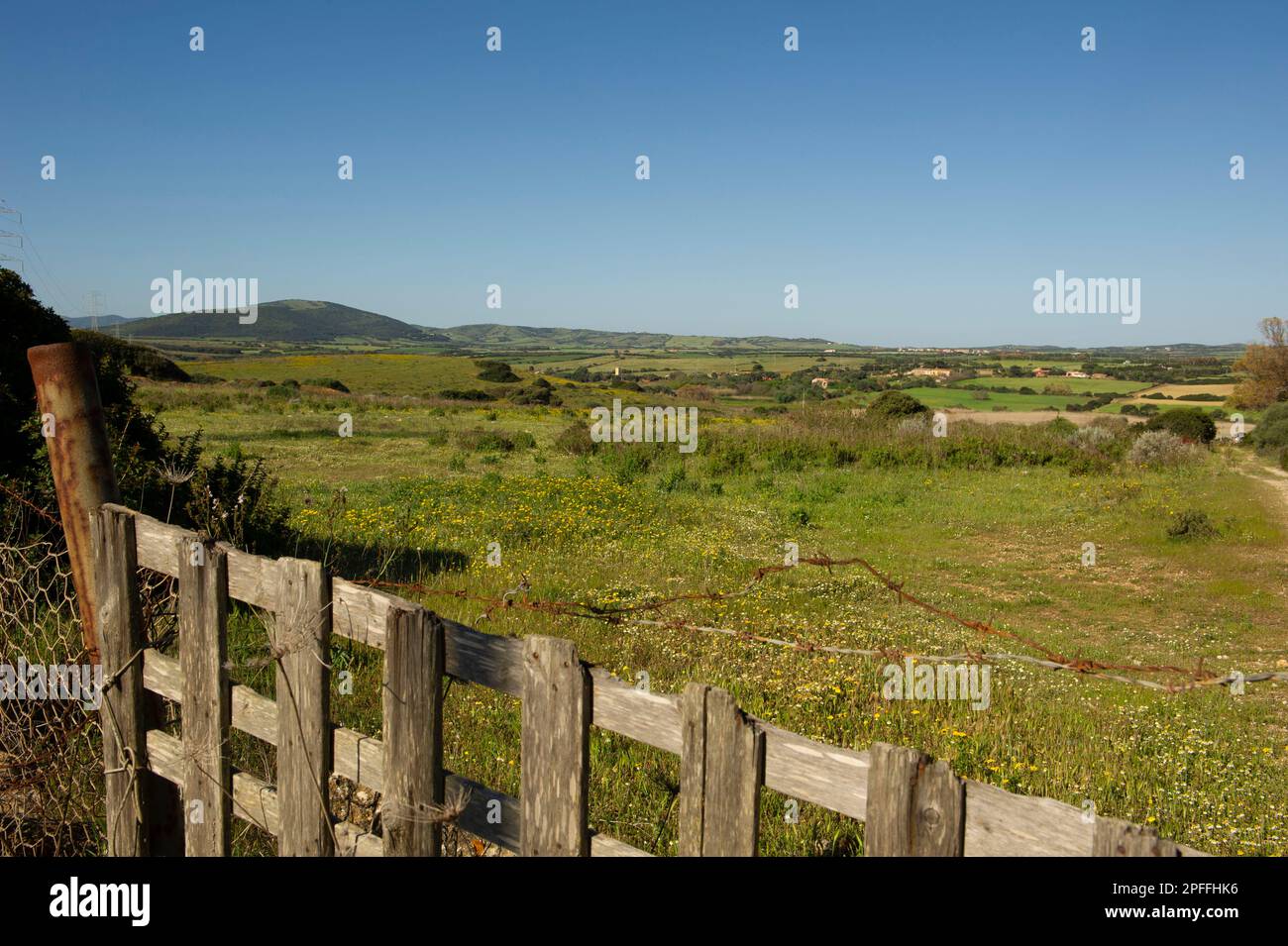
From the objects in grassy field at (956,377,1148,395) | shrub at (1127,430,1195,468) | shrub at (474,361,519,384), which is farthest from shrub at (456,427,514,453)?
grassy field at (956,377,1148,395)

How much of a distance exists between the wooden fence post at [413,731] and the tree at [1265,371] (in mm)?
57543

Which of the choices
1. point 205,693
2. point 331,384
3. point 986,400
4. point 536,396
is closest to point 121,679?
point 205,693

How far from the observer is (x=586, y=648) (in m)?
7.55

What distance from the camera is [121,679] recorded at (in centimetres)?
332

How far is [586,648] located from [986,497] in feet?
49.2

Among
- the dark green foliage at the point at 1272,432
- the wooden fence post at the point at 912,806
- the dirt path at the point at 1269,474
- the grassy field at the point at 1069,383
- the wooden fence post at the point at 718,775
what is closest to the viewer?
the wooden fence post at the point at 912,806

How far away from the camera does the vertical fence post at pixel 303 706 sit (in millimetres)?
A: 2762

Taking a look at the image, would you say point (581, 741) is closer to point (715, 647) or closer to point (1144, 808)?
point (1144, 808)

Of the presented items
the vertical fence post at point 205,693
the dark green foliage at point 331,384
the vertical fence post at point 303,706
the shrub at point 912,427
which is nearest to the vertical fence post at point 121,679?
the vertical fence post at point 205,693

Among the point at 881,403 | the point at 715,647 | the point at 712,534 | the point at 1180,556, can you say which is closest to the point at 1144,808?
the point at 715,647

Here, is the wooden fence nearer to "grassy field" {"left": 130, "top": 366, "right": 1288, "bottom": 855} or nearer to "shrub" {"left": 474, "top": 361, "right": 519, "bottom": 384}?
"grassy field" {"left": 130, "top": 366, "right": 1288, "bottom": 855}

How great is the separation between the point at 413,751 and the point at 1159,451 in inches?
1144

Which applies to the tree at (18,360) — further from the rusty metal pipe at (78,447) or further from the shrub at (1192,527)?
the shrub at (1192,527)

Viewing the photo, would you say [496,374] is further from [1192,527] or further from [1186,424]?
[1192,527]
